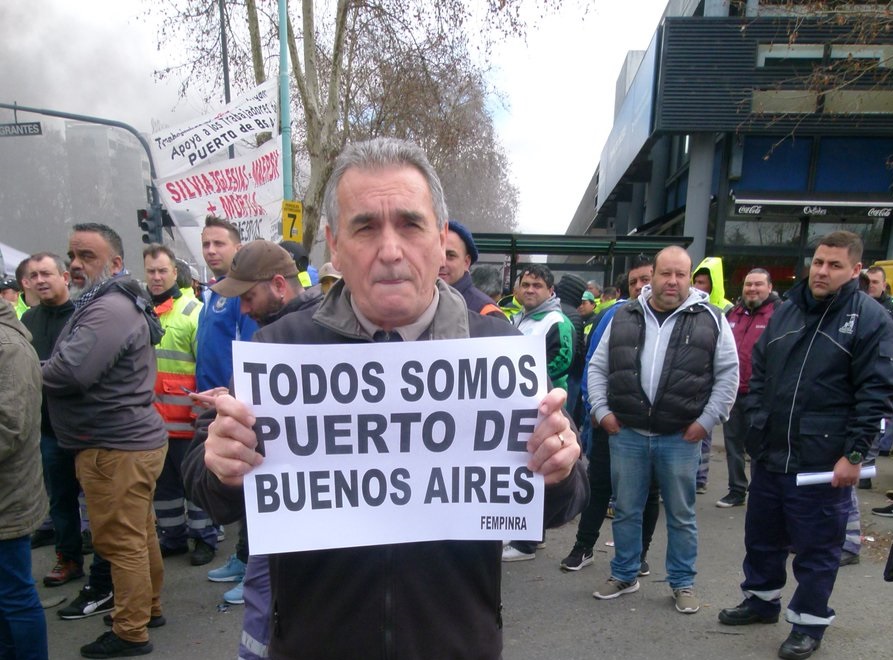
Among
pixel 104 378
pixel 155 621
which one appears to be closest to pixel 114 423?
pixel 104 378

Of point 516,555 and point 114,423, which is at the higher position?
point 114,423

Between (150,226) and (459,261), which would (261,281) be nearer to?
(459,261)

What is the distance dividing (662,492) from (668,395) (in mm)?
692

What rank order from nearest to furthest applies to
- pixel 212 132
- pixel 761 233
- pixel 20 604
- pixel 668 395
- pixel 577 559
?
pixel 20 604
pixel 668 395
pixel 577 559
pixel 212 132
pixel 761 233

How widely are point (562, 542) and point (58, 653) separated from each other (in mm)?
3567

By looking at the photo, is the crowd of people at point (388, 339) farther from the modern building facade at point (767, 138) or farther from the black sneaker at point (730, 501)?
the modern building facade at point (767, 138)

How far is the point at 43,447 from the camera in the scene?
4184 mm

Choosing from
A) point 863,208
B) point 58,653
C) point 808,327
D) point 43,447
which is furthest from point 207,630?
point 863,208

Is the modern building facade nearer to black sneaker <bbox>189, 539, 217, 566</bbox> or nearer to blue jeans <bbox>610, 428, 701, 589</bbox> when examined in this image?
blue jeans <bbox>610, 428, 701, 589</bbox>

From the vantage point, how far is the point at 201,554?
453 cm

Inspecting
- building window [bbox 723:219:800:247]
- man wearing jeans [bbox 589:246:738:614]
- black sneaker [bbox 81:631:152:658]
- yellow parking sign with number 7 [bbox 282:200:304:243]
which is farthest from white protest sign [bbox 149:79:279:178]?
building window [bbox 723:219:800:247]

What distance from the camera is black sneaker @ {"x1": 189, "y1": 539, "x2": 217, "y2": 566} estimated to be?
14.8 feet

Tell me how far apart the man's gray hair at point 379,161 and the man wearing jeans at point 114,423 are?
2217 mm

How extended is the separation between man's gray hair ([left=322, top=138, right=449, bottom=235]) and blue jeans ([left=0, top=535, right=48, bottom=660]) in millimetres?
2366
